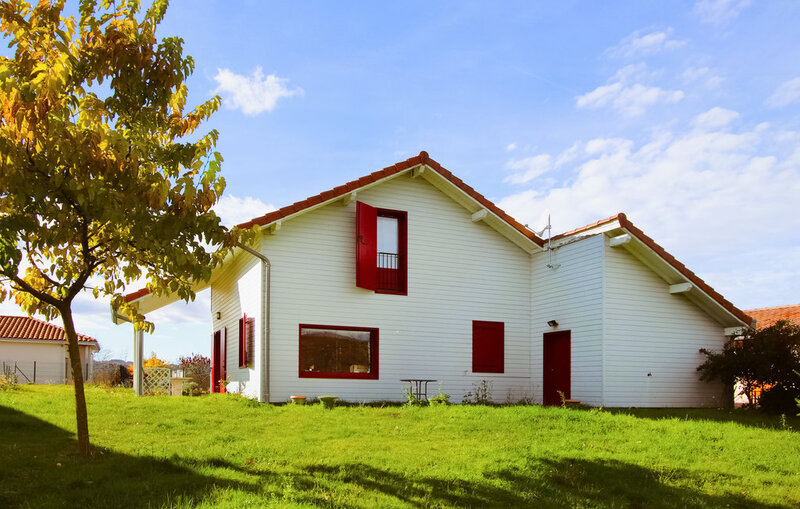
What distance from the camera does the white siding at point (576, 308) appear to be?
52.0ft

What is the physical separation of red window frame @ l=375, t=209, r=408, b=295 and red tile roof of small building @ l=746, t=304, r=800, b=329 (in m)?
12.5

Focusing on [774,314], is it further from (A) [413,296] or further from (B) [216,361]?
(B) [216,361]

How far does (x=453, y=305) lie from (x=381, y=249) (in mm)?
2279

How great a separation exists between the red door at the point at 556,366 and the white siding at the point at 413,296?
0.61 m

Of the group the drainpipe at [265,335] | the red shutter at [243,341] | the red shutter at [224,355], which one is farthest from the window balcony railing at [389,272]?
the red shutter at [224,355]

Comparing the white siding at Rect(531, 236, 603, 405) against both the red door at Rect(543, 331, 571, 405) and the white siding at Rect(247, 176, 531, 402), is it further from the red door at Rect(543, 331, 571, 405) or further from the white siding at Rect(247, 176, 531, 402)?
the white siding at Rect(247, 176, 531, 402)

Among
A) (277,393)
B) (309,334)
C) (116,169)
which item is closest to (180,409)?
(277,393)

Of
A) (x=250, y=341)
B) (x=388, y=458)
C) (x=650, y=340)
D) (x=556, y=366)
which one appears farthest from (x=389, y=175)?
(x=388, y=458)

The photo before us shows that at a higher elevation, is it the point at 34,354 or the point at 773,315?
the point at 773,315

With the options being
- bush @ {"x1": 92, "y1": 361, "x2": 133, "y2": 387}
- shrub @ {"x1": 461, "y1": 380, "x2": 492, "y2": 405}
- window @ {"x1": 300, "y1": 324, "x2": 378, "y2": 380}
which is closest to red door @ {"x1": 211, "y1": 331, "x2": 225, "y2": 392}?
bush @ {"x1": 92, "y1": 361, "x2": 133, "y2": 387}

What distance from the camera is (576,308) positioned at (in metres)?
16.5

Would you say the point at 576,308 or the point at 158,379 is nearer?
the point at 576,308

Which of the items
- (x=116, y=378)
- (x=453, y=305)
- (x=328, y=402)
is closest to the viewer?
(x=328, y=402)

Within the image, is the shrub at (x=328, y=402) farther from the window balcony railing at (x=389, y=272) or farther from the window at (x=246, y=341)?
the window balcony railing at (x=389, y=272)
